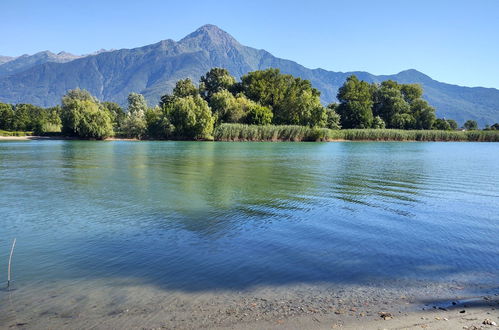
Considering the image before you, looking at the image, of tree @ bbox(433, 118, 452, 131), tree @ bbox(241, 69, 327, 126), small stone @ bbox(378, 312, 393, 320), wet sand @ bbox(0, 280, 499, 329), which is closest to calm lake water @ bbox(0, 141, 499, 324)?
wet sand @ bbox(0, 280, 499, 329)

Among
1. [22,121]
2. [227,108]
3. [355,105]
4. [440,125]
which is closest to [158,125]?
[227,108]

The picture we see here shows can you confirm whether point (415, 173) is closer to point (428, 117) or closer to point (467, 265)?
point (467, 265)

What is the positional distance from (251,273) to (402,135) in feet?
370

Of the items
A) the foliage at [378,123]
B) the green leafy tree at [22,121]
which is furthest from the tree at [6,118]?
the foliage at [378,123]

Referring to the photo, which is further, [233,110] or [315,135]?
[233,110]

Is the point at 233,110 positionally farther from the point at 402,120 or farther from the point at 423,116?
the point at 423,116

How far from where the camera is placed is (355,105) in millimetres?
128625

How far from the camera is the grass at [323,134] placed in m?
96.4

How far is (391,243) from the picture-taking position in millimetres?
11773

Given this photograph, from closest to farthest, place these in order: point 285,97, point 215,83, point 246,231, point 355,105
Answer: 1. point 246,231
2. point 285,97
3. point 355,105
4. point 215,83

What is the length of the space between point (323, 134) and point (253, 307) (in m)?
98.4

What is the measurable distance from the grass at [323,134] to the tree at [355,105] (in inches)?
598

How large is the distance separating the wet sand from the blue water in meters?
0.52

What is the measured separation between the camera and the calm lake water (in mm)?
9109
